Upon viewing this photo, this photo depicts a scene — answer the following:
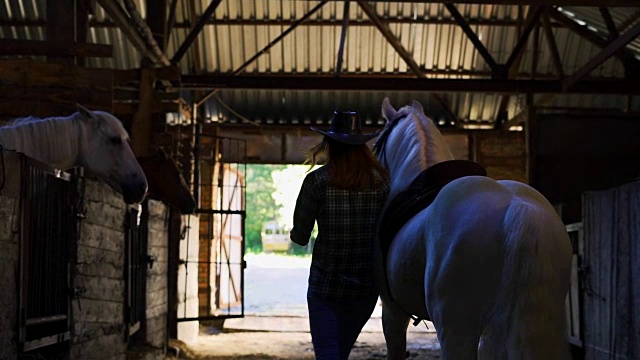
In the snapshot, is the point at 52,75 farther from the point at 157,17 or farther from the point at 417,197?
the point at 417,197

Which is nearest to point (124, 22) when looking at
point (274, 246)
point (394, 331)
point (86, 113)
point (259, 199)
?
point (86, 113)

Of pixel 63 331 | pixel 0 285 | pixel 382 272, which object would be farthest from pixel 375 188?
pixel 63 331

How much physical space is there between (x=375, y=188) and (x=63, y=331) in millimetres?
2645

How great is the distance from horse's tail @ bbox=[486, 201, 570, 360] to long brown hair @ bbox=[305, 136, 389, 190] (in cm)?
72

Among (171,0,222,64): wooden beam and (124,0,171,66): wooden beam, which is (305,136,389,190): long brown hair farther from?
(171,0,222,64): wooden beam

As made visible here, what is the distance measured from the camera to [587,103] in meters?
14.1

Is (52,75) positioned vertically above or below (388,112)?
above

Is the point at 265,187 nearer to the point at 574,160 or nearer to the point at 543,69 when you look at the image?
the point at 543,69

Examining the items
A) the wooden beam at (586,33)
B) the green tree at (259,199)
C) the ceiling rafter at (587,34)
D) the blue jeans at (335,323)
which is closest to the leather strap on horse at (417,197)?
the blue jeans at (335,323)

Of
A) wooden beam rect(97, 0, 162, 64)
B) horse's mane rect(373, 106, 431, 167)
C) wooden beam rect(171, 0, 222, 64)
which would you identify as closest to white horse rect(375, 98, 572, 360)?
horse's mane rect(373, 106, 431, 167)

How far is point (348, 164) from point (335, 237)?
12.3 inches

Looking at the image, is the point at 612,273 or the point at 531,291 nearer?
the point at 531,291

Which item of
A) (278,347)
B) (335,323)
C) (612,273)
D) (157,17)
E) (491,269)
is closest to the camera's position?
(491,269)

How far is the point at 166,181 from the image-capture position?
326 inches
